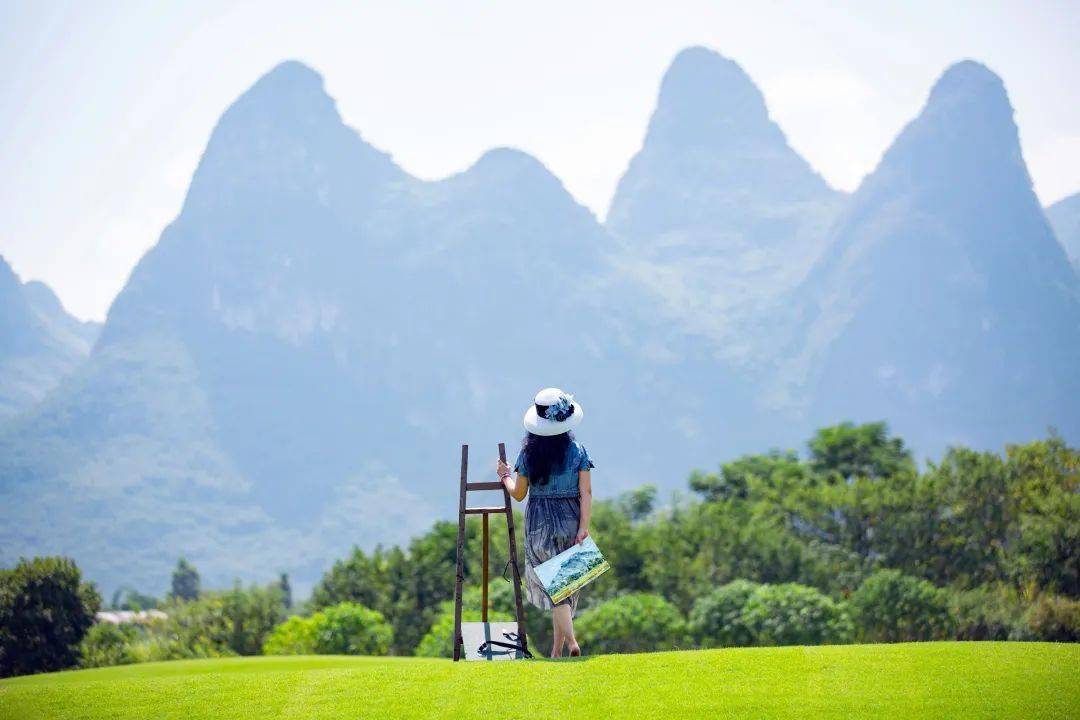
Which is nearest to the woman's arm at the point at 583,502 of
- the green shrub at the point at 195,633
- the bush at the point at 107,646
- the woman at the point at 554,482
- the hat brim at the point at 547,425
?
the woman at the point at 554,482

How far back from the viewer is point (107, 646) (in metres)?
44.8

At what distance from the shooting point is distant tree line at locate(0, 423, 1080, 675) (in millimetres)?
39156

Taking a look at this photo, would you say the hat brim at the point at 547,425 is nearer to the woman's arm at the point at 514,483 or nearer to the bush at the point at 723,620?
the woman's arm at the point at 514,483

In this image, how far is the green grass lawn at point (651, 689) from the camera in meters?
9.23

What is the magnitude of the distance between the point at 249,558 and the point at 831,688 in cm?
19529

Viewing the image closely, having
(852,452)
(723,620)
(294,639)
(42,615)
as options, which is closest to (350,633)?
(294,639)

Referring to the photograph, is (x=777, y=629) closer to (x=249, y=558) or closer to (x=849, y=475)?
(x=849, y=475)

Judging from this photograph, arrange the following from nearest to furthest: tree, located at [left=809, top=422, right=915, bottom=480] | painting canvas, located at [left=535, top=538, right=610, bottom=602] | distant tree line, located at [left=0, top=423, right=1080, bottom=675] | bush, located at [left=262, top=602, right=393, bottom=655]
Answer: painting canvas, located at [left=535, top=538, right=610, bottom=602], bush, located at [left=262, top=602, right=393, bottom=655], distant tree line, located at [left=0, top=423, right=1080, bottom=675], tree, located at [left=809, top=422, right=915, bottom=480]

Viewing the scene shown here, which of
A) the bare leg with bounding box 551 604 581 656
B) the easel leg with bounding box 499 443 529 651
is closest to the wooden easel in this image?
the easel leg with bounding box 499 443 529 651

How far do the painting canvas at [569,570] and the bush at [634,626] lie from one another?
2982 cm

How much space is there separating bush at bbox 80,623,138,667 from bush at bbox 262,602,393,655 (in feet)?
23.7

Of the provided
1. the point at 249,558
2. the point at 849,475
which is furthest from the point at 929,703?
the point at 249,558

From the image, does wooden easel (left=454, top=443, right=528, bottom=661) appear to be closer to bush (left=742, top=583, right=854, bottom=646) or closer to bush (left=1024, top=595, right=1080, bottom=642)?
bush (left=742, top=583, right=854, bottom=646)

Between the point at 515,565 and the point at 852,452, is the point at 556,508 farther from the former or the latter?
the point at 852,452
